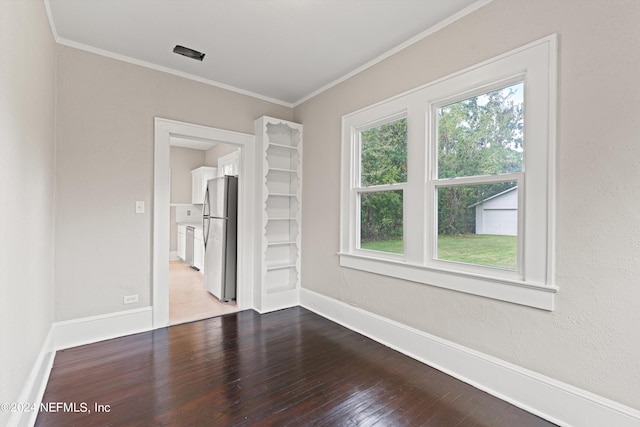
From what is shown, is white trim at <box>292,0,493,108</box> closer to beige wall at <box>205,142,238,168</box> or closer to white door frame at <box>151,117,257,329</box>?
white door frame at <box>151,117,257,329</box>

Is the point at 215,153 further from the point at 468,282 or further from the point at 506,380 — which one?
the point at 506,380

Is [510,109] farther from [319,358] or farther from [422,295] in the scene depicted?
[319,358]

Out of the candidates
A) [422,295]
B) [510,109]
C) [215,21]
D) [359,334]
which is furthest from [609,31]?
[359,334]

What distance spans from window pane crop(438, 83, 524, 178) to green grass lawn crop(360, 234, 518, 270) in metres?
0.48

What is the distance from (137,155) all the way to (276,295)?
219 cm

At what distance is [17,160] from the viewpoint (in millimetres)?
1501

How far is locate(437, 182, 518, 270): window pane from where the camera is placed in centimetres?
207

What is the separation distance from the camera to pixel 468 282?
223 cm

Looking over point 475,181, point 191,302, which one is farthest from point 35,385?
point 475,181

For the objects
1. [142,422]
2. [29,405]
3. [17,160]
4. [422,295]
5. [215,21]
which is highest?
[215,21]

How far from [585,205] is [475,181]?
657mm

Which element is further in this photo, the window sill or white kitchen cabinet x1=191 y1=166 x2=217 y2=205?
white kitchen cabinet x1=191 y1=166 x2=217 y2=205

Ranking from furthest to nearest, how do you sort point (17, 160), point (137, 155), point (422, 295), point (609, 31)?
1. point (137, 155)
2. point (422, 295)
3. point (609, 31)
4. point (17, 160)

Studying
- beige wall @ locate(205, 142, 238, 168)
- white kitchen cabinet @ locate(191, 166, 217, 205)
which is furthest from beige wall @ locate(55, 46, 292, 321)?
white kitchen cabinet @ locate(191, 166, 217, 205)
